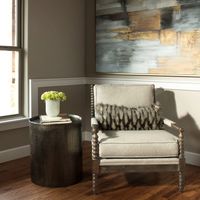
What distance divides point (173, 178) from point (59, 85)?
1.79 metres

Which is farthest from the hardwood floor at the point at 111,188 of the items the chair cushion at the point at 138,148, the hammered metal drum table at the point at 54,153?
the chair cushion at the point at 138,148

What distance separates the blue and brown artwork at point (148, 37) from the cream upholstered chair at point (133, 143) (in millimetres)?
645

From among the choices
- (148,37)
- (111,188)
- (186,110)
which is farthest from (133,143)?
(148,37)

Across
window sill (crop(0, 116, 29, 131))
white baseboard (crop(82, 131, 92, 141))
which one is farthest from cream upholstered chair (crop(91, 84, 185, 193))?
white baseboard (crop(82, 131, 92, 141))

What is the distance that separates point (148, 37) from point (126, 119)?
1.13 metres

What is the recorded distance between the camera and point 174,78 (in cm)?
360

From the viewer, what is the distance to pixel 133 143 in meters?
2.68

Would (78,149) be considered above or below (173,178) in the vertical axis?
above

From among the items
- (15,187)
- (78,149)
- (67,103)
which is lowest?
(15,187)

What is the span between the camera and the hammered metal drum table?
2797 millimetres

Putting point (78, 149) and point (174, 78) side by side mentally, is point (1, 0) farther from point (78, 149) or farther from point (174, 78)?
point (174, 78)

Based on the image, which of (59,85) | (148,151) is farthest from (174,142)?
(59,85)

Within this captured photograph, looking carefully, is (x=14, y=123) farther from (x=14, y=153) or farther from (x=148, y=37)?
(x=148, y=37)

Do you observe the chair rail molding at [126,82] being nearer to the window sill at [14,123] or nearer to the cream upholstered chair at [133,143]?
the window sill at [14,123]
